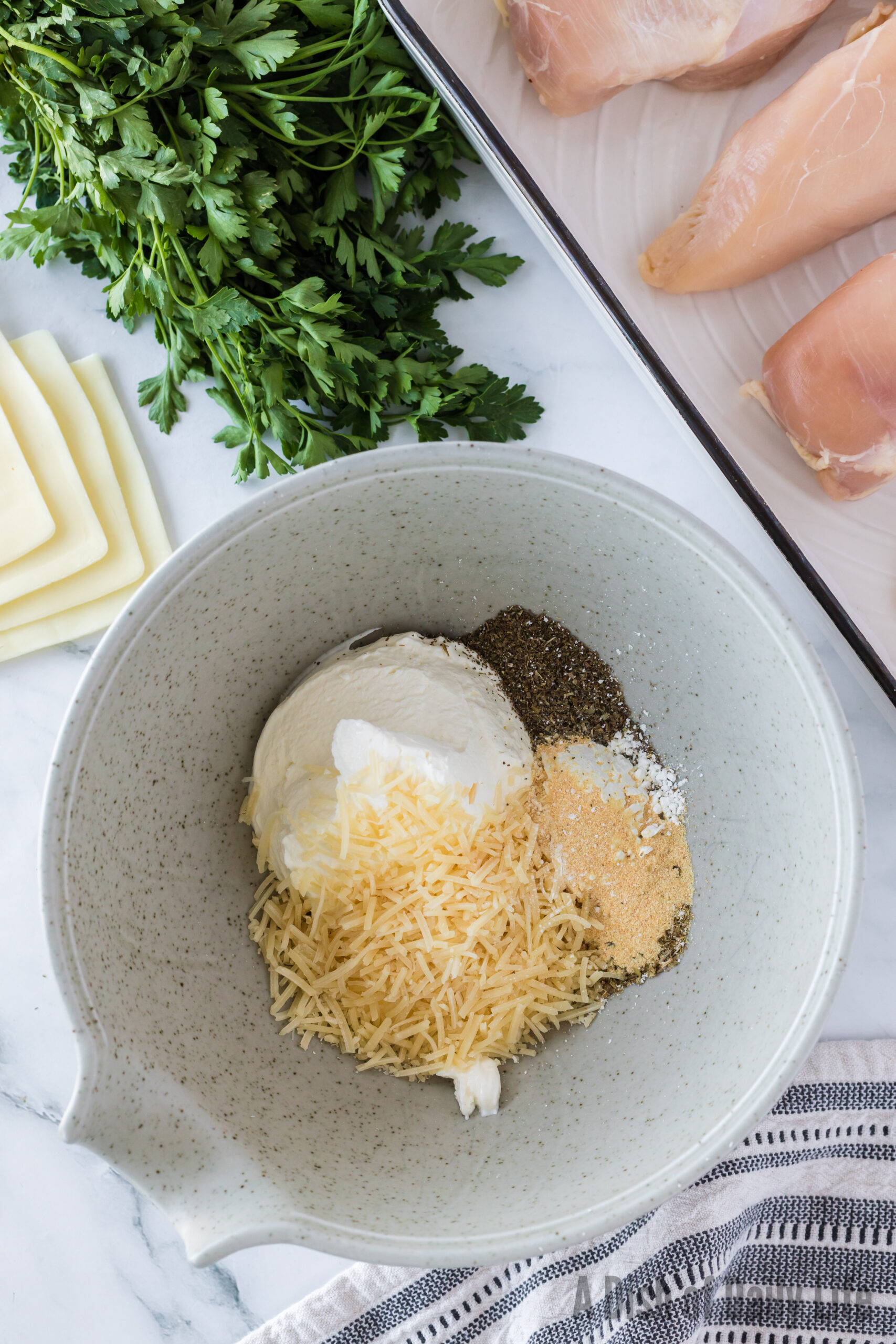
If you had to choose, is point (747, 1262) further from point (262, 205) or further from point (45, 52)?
point (45, 52)

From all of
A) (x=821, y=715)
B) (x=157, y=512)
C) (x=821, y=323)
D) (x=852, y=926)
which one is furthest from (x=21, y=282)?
(x=852, y=926)

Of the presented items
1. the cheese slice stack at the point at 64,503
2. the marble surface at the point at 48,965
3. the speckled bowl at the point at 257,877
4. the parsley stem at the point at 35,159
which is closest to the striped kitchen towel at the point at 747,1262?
the marble surface at the point at 48,965

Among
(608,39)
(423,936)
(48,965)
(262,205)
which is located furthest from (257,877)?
(608,39)

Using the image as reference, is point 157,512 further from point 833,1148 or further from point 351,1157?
point 833,1148

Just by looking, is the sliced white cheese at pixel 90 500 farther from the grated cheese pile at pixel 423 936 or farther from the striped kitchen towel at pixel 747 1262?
the striped kitchen towel at pixel 747 1262

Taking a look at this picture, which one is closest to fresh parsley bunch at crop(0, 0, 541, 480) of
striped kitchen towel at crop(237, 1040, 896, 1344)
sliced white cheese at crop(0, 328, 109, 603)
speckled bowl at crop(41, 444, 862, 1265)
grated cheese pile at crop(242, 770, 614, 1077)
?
sliced white cheese at crop(0, 328, 109, 603)
